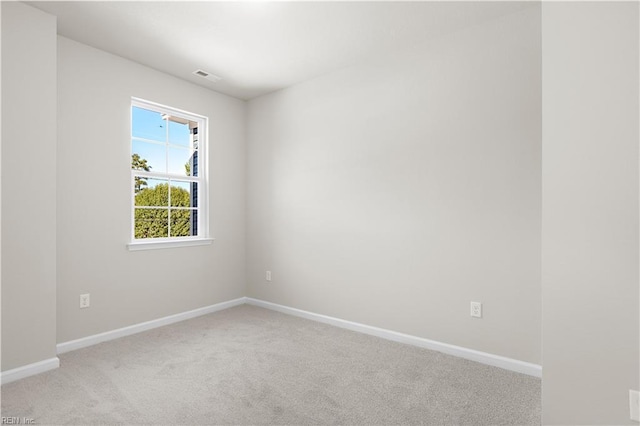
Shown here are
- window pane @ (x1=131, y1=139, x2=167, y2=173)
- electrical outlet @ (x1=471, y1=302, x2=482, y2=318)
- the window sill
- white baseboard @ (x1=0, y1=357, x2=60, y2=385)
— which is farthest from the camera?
window pane @ (x1=131, y1=139, x2=167, y2=173)

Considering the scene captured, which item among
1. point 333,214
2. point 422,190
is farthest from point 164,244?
point 422,190

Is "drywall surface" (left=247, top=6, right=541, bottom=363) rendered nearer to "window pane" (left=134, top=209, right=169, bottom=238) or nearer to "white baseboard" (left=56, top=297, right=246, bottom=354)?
"white baseboard" (left=56, top=297, right=246, bottom=354)

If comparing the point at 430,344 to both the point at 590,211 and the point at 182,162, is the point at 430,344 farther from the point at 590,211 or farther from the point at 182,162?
the point at 182,162

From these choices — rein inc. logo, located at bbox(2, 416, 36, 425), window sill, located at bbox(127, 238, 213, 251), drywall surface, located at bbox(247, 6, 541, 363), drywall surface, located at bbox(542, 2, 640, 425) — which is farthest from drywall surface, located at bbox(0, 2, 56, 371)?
drywall surface, located at bbox(542, 2, 640, 425)

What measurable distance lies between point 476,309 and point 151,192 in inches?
129

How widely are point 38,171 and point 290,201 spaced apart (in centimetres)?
227

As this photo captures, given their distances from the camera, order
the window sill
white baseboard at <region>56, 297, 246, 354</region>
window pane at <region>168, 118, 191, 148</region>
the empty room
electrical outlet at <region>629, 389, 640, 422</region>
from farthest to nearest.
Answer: window pane at <region>168, 118, 191, 148</region> → the window sill → white baseboard at <region>56, 297, 246, 354</region> → the empty room → electrical outlet at <region>629, 389, 640, 422</region>

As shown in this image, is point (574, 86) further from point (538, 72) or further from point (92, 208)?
point (92, 208)

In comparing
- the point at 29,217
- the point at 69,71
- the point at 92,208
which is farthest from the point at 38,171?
the point at 69,71

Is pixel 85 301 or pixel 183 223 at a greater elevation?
pixel 183 223

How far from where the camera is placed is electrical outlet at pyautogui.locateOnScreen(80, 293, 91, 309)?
2.94 metres

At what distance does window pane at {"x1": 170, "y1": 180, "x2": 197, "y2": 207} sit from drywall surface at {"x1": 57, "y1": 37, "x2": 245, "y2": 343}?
0.25 m

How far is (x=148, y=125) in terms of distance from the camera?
358 centimetres

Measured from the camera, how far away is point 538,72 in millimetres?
2436
